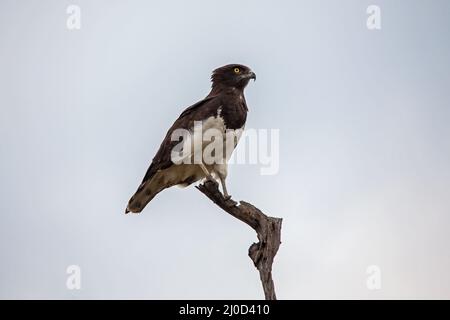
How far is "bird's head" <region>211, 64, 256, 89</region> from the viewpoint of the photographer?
44.7ft

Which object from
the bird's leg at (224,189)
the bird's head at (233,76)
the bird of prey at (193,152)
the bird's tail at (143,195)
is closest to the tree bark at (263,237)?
the bird's leg at (224,189)

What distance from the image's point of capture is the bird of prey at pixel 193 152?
1242 cm

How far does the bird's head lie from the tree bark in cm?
264

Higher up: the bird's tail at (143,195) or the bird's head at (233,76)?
the bird's head at (233,76)

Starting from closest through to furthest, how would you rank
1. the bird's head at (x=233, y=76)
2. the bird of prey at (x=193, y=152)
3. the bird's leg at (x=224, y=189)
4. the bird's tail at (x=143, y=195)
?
the bird's leg at (x=224, y=189) → the bird of prey at (x=193, y=152) → the bird's tail at (x=143, y=195) → the bird's head at (x=233, y=76)

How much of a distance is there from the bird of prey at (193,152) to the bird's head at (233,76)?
41 centimetres

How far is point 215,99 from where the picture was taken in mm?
12984

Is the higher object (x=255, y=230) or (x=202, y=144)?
(x=202, y=144)

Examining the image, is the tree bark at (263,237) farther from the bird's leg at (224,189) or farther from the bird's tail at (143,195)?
the bird's tail at (143,195)

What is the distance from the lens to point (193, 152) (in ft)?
40.7
